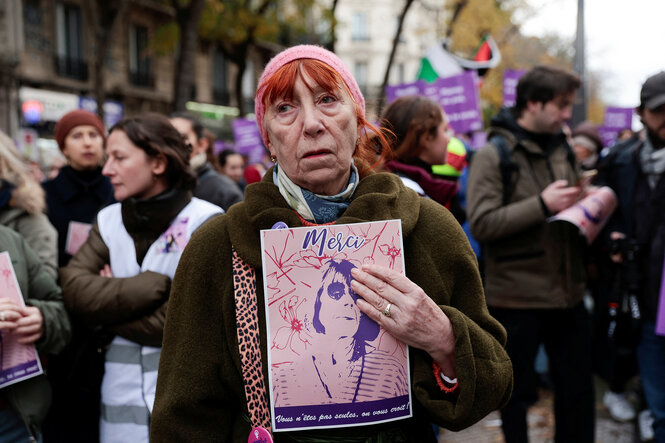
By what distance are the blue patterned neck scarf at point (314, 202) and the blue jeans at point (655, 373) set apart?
264 cm

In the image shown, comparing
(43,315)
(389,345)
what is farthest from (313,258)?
(43,315)

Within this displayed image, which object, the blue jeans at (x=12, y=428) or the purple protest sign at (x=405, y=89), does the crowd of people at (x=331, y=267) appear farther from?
the purple protest sign at (x=405, y=89)

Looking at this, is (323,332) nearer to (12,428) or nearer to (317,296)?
(317,296)

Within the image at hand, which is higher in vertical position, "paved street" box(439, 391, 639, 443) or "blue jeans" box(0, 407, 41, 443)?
"blue jeans" box(0, 407, 41, 443)

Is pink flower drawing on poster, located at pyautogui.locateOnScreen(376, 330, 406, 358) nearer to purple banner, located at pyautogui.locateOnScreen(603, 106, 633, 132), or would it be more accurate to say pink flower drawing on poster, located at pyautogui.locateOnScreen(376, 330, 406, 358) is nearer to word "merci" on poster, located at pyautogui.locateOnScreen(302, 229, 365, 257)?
word "merci" on poster, located at pyautogui.locateOnScreen(302, 229, 365, 257)

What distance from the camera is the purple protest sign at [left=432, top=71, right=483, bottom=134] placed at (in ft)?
25.1

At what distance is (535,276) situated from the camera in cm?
351

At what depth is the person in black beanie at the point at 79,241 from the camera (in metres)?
2.75

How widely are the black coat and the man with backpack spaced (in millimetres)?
2316

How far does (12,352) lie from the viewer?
247 cm

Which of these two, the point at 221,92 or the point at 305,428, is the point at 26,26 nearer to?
the point at 221,92

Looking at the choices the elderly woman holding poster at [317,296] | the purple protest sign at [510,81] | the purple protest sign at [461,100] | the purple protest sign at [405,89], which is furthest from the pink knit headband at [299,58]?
the purple protest sign at [510,81]

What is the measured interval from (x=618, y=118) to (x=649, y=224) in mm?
8100

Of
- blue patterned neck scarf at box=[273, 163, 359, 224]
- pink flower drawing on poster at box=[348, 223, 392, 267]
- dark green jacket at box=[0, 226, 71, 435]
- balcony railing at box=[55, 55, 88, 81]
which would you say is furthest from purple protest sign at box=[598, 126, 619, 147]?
balcony railing at box=[55, 55, 88, 81]
